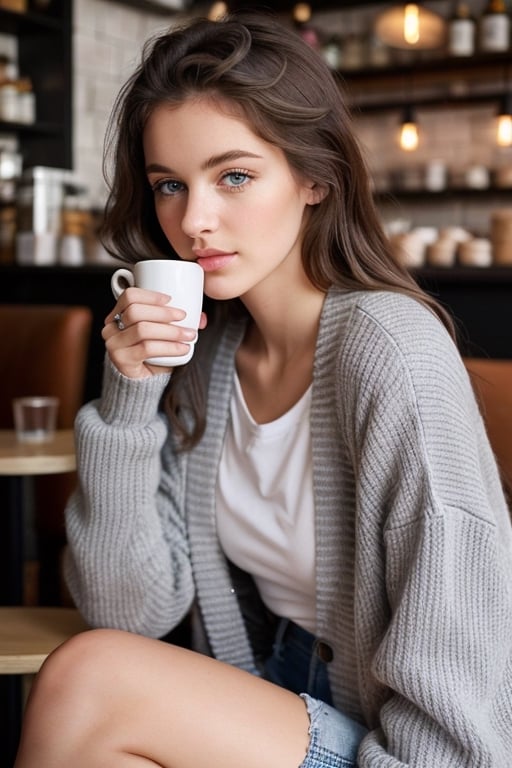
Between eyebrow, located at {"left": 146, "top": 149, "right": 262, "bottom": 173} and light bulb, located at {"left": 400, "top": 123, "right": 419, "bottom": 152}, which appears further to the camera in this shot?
light bulb, located at {"left": 400, "top": 123, "right": 419, "bottom": 152}

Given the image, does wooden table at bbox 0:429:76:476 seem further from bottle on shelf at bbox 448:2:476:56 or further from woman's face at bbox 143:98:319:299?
bottle on shelf at bbox 448:2:476:56

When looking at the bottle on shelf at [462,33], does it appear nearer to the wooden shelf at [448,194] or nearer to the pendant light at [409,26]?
the wooden shelf at [448,194]

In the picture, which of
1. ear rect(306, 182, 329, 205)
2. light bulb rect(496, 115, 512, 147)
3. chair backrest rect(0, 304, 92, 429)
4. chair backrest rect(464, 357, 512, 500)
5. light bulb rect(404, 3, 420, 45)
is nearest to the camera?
ear rect(306, 182, 329, 205)

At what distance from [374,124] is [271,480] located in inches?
187

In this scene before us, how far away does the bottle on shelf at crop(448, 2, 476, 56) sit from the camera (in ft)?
16.7

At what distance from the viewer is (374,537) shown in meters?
1.12

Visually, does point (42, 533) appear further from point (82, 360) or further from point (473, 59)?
point (473, 59)

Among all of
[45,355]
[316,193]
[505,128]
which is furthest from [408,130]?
[316,193]

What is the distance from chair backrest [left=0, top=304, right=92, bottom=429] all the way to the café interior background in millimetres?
2851

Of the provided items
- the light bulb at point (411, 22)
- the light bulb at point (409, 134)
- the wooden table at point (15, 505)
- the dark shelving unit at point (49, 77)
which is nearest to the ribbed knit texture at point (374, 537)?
the wooden table at point (15, 505)

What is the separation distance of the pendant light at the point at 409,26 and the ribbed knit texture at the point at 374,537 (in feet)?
10.9

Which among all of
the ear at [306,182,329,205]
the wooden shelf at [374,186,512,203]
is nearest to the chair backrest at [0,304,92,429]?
the ear at [306,182,329,205]

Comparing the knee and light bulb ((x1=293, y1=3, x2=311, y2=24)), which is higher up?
light bulb ((x1=293, y1=3, x2=311, y2=24))

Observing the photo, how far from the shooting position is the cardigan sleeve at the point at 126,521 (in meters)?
1.28
